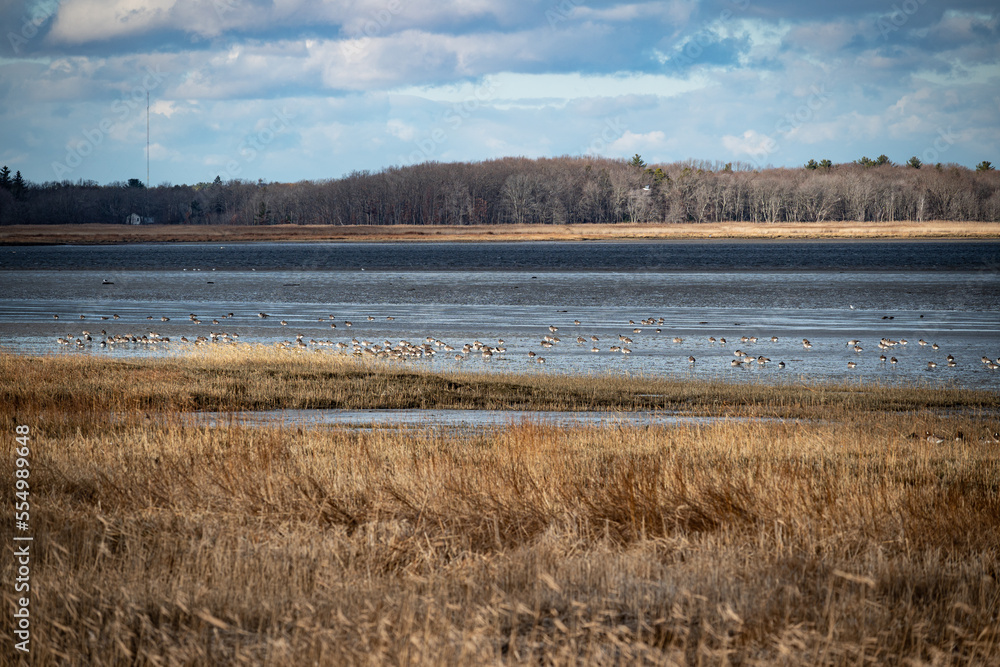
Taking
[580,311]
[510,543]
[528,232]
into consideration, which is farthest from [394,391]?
[528,232]

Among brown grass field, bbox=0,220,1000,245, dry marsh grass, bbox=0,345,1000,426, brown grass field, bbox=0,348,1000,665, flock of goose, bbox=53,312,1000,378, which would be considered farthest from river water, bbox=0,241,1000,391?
brown grass field, bbox=0,220,1000,245

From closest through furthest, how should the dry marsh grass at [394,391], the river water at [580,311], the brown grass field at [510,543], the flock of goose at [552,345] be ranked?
the brown grass field at [510,543] → the dry marsh grass at [394,391] → the flock of goose at [552,345] → the river water at [580,311]

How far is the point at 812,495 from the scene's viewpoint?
8.64 meters

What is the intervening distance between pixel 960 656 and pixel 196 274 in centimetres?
7286

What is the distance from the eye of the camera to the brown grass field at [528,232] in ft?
469

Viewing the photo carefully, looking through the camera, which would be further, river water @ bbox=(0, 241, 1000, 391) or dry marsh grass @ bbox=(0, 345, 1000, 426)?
river water @ bbox=(0, 241, 1000, 391)

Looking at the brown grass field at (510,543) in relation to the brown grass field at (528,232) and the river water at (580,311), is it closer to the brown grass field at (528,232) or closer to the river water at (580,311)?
the river water at (580,311)

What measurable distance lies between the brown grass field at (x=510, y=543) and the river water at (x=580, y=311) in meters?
10.7

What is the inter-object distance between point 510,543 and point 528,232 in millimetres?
160474

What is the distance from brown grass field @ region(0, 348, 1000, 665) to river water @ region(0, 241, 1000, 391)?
10687 mm

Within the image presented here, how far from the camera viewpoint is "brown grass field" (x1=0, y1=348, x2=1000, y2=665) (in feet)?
17.2

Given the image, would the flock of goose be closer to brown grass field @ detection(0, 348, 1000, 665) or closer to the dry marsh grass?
the dry marsh grass

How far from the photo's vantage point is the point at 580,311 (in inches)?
1623

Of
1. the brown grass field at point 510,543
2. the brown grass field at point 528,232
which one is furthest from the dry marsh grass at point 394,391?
the brown grass field at point 528,232
